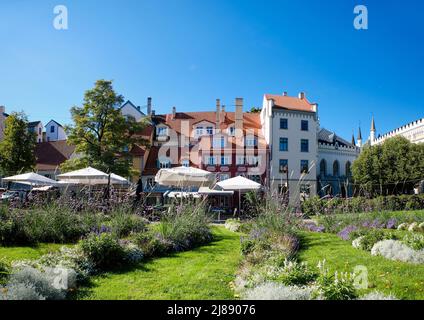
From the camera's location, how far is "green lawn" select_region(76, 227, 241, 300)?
5934 millimetres

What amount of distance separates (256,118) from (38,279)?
141ft

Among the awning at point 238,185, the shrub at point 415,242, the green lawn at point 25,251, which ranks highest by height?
the awning at point 238,185

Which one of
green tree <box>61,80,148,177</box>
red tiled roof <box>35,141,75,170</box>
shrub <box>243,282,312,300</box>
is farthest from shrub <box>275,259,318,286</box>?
red tiled roof <box>35,141,75,170</box>

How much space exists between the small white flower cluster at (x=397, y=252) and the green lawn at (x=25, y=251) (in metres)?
7.30

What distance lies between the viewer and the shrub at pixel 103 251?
760 cm

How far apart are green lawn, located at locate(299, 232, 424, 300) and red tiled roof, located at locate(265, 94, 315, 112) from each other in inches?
1346

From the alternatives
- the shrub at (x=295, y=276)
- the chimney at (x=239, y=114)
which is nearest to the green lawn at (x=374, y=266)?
the shrub at (x=295, y=276)

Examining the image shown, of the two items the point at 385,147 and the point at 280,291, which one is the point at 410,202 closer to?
the point at 385,147

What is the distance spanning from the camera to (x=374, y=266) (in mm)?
6844

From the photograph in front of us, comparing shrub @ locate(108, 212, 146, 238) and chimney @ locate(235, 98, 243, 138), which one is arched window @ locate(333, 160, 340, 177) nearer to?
chimney @ locate(235, 98, 243, 138)

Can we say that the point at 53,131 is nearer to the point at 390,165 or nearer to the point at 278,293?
the point at 390,165

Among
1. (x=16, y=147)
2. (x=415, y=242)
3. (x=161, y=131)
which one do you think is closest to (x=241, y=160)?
(x=161, y=131)

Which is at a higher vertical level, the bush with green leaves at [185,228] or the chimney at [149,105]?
the chimney at [149,105]

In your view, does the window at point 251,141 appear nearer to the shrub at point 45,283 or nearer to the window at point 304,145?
the window at point 304,145
